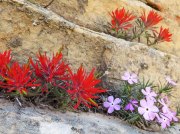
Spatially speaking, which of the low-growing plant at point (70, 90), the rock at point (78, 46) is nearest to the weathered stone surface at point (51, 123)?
the low-growing plant at point (70, 90)

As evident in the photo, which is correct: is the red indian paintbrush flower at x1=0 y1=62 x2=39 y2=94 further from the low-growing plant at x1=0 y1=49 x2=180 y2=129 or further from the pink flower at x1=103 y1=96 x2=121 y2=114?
the pink flower at x1=103 y1=96 x2=121 y2=114

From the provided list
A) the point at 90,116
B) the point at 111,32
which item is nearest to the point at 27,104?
the point at 90,116

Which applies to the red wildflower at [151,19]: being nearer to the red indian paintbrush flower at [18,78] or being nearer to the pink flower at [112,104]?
the pink flower at [112,104]

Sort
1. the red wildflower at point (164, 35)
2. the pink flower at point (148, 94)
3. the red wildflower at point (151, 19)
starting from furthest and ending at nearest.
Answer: the red wildflower at point (164, 35)
the red wildflower at point (151, 19)
the pink flower at point (148, 94)

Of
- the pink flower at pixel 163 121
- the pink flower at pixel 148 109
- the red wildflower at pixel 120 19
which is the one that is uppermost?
the red wildflower at pixel 120 19

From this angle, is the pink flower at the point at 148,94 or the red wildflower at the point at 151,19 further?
the red wildflower at the point at 151,19

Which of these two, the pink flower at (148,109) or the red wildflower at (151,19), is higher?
the red wildflower at (151,19)

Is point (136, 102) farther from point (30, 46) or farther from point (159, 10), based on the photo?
point (159, 10)

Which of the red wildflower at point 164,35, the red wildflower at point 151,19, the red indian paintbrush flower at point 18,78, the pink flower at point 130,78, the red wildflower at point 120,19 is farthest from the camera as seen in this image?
the red wildflower at point 164,35
